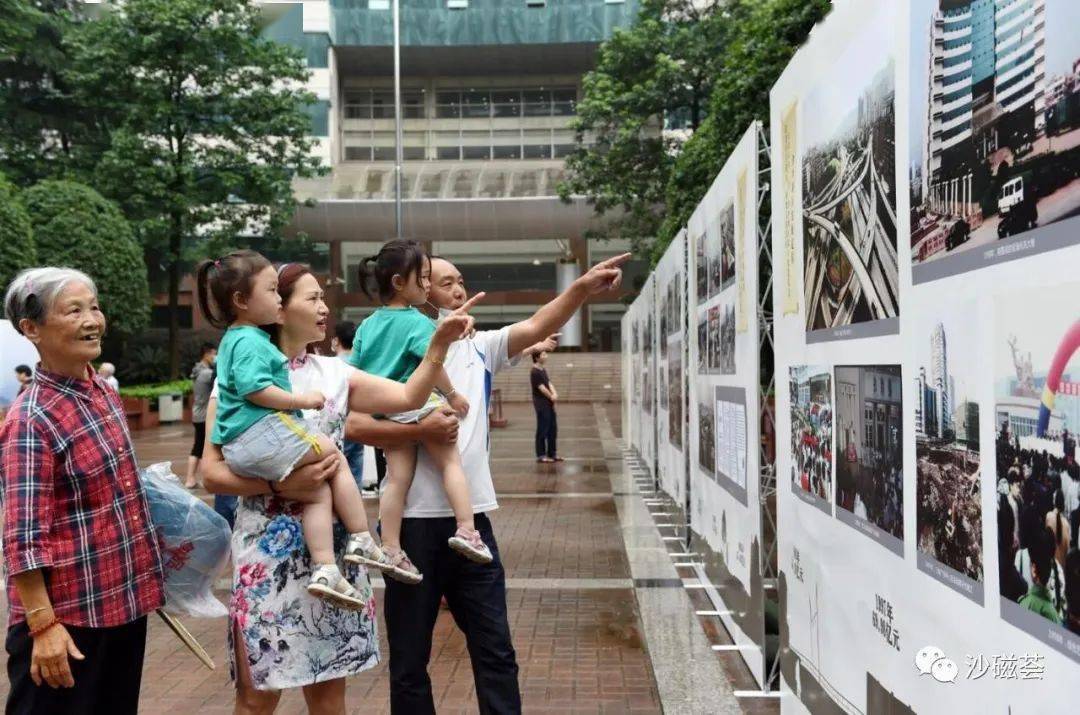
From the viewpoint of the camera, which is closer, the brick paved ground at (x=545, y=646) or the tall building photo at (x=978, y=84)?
the tall building photo at (x=978, y=84)

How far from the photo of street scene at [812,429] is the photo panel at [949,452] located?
849 mm

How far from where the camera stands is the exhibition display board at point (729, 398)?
4.86 m

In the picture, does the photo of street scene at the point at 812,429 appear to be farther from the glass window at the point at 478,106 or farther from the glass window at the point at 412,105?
the glass window at the point at 412,105

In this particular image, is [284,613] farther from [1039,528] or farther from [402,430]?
[1039,528]

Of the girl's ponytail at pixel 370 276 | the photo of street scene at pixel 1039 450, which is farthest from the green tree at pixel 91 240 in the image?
the photo of street scene at pixel 1039 450

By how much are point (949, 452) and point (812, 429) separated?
1.28m

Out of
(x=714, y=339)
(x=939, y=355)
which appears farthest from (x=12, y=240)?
(x=939, y=355)

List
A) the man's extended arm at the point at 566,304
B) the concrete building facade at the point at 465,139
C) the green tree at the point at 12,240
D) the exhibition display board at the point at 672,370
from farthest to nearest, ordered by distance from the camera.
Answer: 1. the concrete building facade at the point at 465,139
2. the green tree at the point at 12,240
3. the exhibition display board at the point at 672,370
4. the man's extended arm at the point at 566,304

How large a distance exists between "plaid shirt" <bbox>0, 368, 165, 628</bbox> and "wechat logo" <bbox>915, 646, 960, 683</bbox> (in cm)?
205

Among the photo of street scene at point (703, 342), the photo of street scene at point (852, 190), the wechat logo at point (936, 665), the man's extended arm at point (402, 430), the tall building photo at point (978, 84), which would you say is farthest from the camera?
the photo of street scene at point (703, 342)

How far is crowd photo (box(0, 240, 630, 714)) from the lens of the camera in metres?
2.70

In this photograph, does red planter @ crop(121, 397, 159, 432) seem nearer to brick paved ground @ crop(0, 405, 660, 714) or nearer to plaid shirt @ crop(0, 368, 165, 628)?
brick paved ground @ crop(0, 405, 660, 714)

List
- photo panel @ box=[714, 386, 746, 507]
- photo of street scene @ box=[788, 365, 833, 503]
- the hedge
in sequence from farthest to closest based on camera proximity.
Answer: the hedge → photo panel @ box=[714, 386, 746, 507] → photo of street scene @ box=[788, 365, 833, 503]

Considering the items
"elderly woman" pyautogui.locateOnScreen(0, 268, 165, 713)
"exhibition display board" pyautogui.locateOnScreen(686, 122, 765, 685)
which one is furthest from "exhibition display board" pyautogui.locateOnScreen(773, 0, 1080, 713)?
"elderly woman" pyautogui.locateOnScreen(0, 268, 165, 713)
